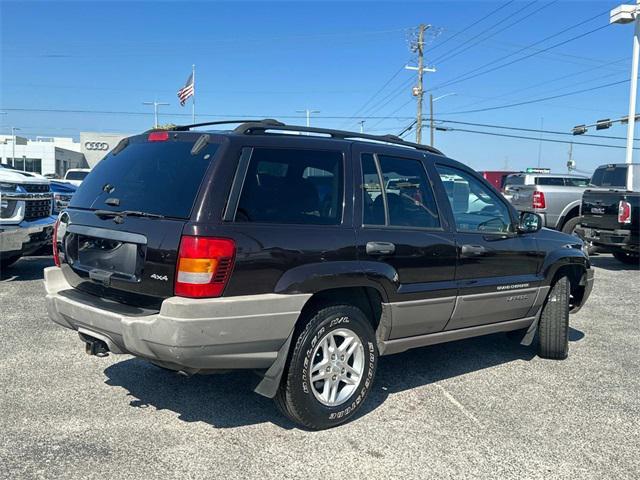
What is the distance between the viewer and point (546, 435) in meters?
3.72

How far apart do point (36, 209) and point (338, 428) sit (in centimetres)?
635

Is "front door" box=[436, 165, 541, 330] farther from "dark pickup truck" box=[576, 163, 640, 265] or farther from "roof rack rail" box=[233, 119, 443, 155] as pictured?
"dark pickup truck" box=[576, 163, 640, 265]

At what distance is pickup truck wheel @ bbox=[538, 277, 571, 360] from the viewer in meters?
5.24

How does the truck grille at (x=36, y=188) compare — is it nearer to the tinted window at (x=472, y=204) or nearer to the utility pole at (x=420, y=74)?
the tinted window at (x=472, y=204)

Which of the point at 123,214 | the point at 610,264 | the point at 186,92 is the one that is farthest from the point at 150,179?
the point at 186,92

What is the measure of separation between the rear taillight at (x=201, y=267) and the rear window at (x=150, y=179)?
23 cm

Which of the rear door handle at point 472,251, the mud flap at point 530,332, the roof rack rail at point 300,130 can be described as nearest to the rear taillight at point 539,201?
the mud flap at point 530,332

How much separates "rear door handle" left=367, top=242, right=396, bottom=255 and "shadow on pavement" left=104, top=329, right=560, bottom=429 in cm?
113

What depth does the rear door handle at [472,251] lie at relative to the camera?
4.40 meters

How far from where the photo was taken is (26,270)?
9.21 m

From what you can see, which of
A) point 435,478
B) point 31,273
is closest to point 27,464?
point 435,478

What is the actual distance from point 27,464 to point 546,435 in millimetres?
3103

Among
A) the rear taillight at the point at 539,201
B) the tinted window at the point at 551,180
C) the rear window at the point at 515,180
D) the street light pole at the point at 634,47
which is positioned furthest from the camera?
the rear window at the point at 515,180

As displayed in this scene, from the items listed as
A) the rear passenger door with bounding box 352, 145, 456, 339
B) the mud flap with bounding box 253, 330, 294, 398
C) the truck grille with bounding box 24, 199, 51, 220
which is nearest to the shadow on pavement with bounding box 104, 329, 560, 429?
the mud flap with bounding box 253, 330, 294, 398
